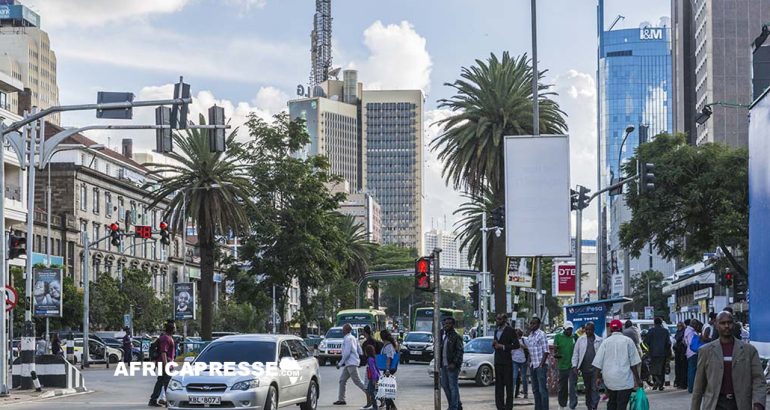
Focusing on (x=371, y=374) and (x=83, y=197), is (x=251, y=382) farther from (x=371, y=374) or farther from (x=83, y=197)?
(x=83, y=197)

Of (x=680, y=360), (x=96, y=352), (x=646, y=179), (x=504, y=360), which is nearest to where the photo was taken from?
(x=504, y=360)

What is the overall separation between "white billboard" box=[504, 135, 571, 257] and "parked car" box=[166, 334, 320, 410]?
486cm

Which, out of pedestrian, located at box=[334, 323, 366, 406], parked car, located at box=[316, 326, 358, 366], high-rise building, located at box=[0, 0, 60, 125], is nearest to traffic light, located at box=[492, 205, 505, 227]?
parked car, located at box=[316, 326, 358, 366]

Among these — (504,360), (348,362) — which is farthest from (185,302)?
(504,360)

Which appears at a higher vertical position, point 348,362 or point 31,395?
point 348,362

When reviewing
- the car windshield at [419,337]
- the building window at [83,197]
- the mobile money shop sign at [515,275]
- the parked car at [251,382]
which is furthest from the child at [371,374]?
the building window at [83,197]

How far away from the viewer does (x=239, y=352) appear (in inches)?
872

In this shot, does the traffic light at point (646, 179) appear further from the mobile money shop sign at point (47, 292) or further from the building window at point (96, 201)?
the building window at point (96, 201)

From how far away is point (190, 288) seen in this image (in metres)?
48.0

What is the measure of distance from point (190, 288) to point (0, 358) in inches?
705

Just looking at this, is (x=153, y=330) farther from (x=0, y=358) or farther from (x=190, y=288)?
(x=0, y=358)

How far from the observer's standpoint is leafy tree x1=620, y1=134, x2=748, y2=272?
46.5 m

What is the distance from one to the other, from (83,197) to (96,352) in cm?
3456

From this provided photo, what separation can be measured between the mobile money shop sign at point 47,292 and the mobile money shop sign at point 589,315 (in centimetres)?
1740
